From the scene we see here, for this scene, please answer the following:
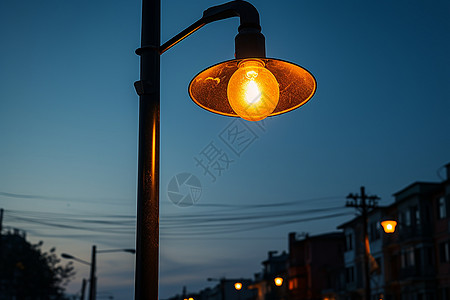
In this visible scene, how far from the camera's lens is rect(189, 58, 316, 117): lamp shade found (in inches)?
130

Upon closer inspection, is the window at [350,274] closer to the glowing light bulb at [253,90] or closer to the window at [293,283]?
the window at [293,283]

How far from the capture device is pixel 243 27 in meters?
3.32

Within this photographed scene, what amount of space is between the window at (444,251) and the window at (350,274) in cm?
1644

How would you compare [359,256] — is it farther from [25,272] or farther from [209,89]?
[209,89]

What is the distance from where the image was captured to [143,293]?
2.92m

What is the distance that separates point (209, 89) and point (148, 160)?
2.27 ft

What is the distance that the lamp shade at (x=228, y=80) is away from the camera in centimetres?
331

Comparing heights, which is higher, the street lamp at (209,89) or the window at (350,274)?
the window at (350,274)

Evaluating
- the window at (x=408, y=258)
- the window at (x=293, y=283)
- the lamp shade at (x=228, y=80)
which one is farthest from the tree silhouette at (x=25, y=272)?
the lamp shade at (x=228, y=80)

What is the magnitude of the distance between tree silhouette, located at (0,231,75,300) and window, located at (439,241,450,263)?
4215cm

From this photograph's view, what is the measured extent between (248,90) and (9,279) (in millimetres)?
63890

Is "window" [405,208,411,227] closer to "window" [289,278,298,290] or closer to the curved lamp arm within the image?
"window" [289,278,298,290]

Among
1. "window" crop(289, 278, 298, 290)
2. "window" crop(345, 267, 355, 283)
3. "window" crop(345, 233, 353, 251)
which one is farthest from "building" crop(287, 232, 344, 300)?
"window" crop(345, 233, 353, 251)

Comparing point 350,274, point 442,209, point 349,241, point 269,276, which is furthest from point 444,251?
point 269,276
